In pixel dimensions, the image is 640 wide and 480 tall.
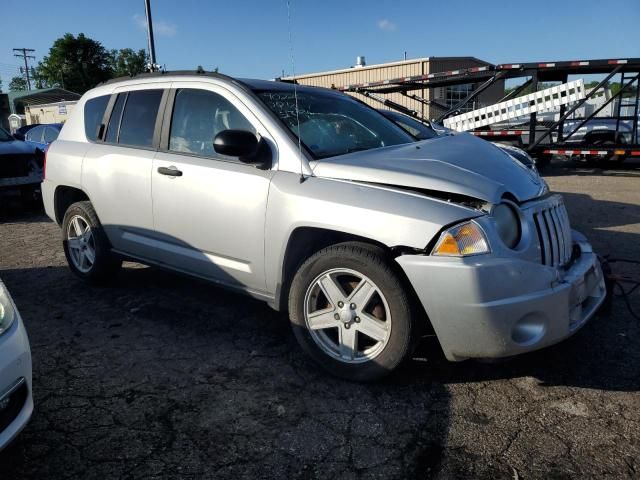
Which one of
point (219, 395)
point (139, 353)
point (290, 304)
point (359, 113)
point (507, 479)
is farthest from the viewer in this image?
point (359, 113)

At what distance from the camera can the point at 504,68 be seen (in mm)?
11977

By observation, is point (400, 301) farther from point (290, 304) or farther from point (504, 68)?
point (504, 68)

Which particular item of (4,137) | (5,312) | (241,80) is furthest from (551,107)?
(5,312)

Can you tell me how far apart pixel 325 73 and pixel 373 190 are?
24.0 meters

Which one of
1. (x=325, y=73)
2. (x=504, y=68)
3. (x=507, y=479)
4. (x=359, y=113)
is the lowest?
(x=507, y=479)

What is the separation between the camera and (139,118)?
3.99 meters

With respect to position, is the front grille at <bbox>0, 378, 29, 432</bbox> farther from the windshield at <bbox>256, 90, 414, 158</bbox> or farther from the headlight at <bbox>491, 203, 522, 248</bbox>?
the headlight at <bbox>491, 203, 522, 248</bbox>

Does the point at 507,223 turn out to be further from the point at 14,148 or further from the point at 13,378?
the point at 14,148

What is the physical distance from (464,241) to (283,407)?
1.24m

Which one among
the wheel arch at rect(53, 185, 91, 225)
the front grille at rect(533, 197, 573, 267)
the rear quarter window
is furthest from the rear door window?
the front grille at rect(533, 197, 573, 267)

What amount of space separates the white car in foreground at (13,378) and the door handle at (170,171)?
1.51 metres

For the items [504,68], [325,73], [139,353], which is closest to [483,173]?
[139,353]

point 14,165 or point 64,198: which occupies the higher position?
point 14,165

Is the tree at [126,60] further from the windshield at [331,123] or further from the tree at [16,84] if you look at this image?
the windshield at [331,123]
